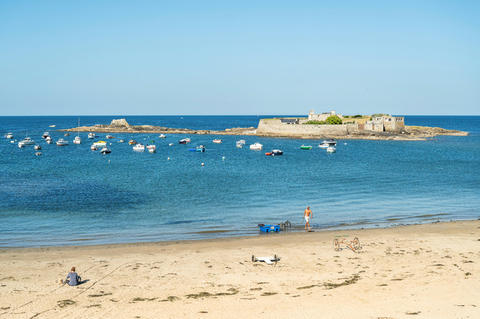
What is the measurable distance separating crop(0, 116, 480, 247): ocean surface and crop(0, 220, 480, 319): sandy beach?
12.8 feet

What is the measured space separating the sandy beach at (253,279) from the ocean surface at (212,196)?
3.91 metres

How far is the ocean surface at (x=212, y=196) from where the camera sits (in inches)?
1190

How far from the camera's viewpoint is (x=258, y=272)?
20047mm

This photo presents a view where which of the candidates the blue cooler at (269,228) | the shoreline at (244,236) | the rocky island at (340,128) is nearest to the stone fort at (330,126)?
the rocky island at (340,128)

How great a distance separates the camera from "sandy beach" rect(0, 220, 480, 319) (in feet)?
51.8

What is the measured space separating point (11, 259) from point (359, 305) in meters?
16.3

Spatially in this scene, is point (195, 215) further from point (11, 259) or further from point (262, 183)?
point (262, 183)

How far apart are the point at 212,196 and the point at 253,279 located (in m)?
23.8

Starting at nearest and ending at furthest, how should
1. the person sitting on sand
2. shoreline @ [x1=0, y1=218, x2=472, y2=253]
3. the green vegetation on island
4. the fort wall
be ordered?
the person sitting on sand → shoreline @ [x1=0, y1=218, x2=472, y2=253] → the fort wall → the green vegetation on island

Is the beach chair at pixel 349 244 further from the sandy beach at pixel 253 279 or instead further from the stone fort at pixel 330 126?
the stone fort at pixel 330 126

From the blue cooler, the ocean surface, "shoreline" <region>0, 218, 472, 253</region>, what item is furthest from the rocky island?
the blue cooler

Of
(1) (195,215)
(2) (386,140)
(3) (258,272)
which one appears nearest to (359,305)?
(3) (258,272)

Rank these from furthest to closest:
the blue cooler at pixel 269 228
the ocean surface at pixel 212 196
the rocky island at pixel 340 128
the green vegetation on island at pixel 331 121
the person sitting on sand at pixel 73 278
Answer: the green vegetation on island at pixel 331 121 → the rocky island at pixel 340 128 → the ocean surface at pixel 212 196 → the blue cooler at pixel 269 228 → the person sitting on sand at pixel 73 278

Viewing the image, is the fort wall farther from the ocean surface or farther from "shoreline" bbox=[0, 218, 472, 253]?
"shoreline" bbox=[0, 218, 472, 253]
